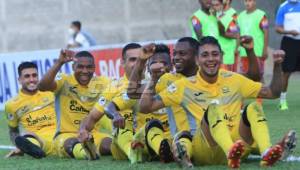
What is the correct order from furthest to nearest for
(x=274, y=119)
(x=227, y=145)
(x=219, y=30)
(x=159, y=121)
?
(x=219, y=30), (x=274, y=119), (x=159, y=121), (x=227, y=145)

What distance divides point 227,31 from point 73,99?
19.1ft

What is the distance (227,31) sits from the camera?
15.2 metres

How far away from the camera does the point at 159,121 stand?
8.88 meters

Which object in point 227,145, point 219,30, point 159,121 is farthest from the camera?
point 219,30

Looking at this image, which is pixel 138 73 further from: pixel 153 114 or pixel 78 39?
pixel 78 39

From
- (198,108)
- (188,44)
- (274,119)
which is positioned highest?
(188,44)

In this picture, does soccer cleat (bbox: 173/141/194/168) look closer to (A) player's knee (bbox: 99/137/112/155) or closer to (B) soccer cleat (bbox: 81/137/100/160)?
(B) soccer cleat (bbox: 81/137/100/160)

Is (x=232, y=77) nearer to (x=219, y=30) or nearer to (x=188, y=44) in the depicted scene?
(x=188, y=44)

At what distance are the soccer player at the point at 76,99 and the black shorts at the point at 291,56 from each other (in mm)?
6344

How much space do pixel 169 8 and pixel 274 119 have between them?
1634 cm

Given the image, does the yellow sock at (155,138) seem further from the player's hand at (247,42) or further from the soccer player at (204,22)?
the soccer player at (204,22)

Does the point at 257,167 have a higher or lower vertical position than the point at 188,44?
lower

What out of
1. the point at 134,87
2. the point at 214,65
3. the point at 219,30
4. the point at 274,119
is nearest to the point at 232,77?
the point at 214,65

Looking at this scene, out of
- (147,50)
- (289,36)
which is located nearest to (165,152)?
(147,50)
